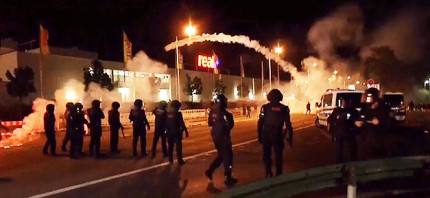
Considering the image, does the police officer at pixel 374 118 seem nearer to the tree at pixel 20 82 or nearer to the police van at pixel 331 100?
the police van at pixel 331 100

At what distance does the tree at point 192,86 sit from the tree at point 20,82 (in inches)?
923

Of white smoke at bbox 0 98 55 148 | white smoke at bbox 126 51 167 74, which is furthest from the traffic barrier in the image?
white smoke at bbox 126 51 167 74

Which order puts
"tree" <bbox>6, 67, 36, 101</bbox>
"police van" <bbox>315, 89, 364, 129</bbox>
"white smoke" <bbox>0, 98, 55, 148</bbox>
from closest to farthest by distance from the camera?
"police van" <bbox>315, 89, 364, 129</bbox>
"white smoke" <bbox>0, 98, 55, 148</bbox>
"tree" <bbox>6, 67, 36, 101</bbox>

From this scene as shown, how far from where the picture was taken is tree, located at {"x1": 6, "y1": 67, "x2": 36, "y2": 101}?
120ft

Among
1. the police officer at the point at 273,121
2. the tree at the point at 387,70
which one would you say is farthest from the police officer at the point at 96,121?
the tree at the point at 387,70

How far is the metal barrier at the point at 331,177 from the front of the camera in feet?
18.5

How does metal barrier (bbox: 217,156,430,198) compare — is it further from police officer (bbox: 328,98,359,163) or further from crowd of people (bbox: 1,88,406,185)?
police officer (bbox: 328,98,359,163)

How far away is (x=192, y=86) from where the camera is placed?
59.1m

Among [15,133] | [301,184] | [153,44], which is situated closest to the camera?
[301,184]

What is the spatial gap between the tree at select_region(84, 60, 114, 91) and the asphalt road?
2803 cm

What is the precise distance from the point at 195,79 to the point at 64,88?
20.0m

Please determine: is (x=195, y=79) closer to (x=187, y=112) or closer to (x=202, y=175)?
(x=187, y=112)

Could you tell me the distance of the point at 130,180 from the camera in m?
10.1

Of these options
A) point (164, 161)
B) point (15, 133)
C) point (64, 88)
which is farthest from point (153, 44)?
point (164, 161)
